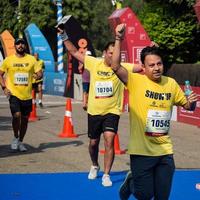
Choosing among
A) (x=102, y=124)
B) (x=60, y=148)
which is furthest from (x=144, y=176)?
(x=60, y=148)

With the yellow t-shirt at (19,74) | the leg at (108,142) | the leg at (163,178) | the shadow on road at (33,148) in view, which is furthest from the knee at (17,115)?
the leg at (163,178)

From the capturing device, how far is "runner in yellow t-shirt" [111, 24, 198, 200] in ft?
17.7

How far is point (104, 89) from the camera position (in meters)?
7.67

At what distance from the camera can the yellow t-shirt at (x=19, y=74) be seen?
9836 mm

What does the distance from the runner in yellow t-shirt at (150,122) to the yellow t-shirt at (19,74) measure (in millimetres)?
4526

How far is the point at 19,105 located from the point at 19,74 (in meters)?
0.53

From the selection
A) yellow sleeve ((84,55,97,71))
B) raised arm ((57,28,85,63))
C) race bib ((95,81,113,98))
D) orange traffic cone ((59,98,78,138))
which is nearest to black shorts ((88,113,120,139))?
race bib ((95,81,113,98))

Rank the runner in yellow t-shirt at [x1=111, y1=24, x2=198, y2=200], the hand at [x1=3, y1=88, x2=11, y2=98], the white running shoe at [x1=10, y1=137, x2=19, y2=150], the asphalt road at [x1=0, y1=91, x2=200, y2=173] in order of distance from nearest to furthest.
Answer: the runner in yellow t-shirt at [x1=111, y1=24, x2=198, y2=200], the asphalt road at [x1=0, y1=91, x2=200, y2=173], the hand at [x1=3, y1=88, x2=11, y2=98], the white running shoe at [x1=10, y1=137, x2=19, y2=150]

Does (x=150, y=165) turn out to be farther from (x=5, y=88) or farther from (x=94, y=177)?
(x=5, y=88)

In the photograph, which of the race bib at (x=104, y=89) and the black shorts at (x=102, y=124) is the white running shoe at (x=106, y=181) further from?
the race bib at (x=104, y=89)

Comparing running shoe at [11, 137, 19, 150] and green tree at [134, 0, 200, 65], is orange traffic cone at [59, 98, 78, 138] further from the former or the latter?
green tree at [134, 0, 200, 65]

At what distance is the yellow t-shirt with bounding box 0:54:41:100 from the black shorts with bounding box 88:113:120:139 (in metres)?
2.44

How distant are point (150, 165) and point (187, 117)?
34.5 feet

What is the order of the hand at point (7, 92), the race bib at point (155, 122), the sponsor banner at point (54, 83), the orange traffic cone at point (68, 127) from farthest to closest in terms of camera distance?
the sponsor banner at point (54, 83)
the orange traffic cone at point (68, 127)
the hand at point (7, 92)
the race bib at point (155, 122)
